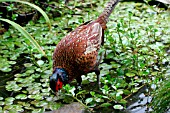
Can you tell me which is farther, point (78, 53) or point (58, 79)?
point (78, 53)

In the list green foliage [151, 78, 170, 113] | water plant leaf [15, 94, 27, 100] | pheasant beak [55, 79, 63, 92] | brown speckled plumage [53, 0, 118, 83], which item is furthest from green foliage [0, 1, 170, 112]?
green foliage [151, 78, 170, 113]

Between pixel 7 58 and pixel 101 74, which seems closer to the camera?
pixel 101 74

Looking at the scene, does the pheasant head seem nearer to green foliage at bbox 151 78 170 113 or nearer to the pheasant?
the pheasant

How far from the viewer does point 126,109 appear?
14.8 feet

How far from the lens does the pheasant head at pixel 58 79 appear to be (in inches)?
179

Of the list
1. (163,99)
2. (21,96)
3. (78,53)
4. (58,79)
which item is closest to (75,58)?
(78,53)

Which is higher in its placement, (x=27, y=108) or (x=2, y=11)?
(x=2, y=11)

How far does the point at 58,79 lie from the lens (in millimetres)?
4594

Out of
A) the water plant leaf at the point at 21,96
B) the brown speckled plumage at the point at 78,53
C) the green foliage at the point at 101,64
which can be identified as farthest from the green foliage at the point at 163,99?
the water plant leaf at the point at 21,96

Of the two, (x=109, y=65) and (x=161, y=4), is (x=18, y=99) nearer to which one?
(x=109, y=65)

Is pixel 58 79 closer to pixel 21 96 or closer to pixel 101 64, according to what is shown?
pixel 21 96

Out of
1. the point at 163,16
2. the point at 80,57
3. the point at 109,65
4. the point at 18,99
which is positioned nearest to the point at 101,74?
the point at 109,65

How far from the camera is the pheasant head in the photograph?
4.54 metres

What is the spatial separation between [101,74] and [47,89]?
734 millimetres
